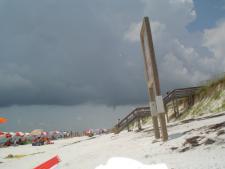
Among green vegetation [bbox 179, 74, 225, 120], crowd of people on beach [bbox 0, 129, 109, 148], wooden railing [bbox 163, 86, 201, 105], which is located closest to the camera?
green vegetation [bbox 179, 74, 225, 120]

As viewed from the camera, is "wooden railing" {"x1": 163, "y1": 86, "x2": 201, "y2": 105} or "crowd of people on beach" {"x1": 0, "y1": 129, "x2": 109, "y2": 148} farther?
"crowd of people on beach" {"x1": 0, "y1": 129, "x2": 109, "y2": 148}

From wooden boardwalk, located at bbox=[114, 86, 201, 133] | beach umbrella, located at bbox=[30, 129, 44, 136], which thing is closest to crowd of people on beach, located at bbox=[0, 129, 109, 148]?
beach umbrella, located at bbox=[30, 129, 44, 136]

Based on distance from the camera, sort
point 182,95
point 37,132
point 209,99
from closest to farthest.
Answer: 1. point 209,99
2. point 182,95
3. point 37,132

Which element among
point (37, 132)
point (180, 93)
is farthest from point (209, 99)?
point (37, 132)

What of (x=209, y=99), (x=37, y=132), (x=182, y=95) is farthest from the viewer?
(x=37, y=132)

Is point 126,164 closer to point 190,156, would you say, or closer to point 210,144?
point 190,156

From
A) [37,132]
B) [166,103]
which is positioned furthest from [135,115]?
[37,132]

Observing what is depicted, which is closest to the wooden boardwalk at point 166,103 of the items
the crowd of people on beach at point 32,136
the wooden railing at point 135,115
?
the wooden railing at point 135,115

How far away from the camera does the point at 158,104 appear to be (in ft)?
36.9

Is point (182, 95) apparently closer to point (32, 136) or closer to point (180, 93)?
point (180, 93)

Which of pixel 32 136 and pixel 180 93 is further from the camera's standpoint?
pixel 32 136

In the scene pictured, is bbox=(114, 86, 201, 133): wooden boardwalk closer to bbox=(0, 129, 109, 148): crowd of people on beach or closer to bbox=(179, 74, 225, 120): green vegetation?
bbox=(179, 74, 225, 120): green vegetation

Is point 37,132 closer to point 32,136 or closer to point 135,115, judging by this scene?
point 32,136

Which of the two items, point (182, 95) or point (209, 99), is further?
point (182, 95)
